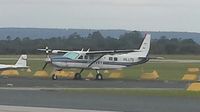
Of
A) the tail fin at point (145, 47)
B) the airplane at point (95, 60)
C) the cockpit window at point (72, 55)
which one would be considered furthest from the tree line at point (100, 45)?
the cockpit window at point (72, 55)

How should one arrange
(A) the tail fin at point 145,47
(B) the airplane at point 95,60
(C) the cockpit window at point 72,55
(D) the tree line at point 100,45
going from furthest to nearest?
(D) the tree line at point 100,45
(A) the tail fin at point 145,47
(C) the cockpit window at point 72,55
(B) the airplane at point 95,60

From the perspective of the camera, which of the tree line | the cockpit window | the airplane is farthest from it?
the tree line

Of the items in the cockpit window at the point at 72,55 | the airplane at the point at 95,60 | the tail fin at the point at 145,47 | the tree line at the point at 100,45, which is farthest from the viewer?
the tree line at the point at 100,45

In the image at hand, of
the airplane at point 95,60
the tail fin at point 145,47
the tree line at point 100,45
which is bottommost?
the tree line at point 100,45

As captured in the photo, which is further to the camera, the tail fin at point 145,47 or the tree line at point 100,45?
the tree line at point 100,45

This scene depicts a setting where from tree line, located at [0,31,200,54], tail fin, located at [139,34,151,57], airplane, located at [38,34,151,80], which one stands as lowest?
tree line, located at [0,31,200,54]

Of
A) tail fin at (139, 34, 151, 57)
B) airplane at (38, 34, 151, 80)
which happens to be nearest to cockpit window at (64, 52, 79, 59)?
airplane at (38, 34, 151, 80)

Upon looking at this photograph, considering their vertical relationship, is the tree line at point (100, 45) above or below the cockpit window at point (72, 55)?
below

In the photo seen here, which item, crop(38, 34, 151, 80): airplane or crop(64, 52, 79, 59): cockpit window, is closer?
crop(38, 34, 151, 80): airplane

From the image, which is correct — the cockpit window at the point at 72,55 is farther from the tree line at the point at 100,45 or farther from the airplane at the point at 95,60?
the tree line at the point at 100,45

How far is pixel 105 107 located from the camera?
775 inches

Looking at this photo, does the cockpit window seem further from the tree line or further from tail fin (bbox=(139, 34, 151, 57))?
the tree line

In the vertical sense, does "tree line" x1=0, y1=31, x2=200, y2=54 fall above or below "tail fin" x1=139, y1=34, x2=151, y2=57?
below

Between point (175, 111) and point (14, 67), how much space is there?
4019cm
